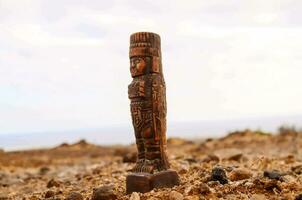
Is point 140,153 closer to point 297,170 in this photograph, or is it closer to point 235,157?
point 297,170

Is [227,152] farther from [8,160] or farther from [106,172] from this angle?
[8,160]

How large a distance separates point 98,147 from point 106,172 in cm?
1574

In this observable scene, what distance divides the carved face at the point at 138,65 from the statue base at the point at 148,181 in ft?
6.63

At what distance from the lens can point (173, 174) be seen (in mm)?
9875

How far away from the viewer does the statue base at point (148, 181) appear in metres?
9.34

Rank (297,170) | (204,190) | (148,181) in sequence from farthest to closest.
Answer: (297,170), (148,181), (204,190)

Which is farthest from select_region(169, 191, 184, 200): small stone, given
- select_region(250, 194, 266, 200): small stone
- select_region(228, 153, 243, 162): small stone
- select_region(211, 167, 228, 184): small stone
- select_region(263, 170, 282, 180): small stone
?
select_region(228, 153, 243, 162): small stone

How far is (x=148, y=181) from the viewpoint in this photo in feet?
30.6

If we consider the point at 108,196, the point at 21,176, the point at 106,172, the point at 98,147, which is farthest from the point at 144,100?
the point at 98,147

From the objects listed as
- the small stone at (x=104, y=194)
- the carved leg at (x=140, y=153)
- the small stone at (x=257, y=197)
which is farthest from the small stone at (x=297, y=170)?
the small stone at (x=104, y=194)

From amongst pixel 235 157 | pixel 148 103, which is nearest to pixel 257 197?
pixel 148 103

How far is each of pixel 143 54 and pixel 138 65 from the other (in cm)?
24

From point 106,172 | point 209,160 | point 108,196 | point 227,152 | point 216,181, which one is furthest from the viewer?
point 227,152

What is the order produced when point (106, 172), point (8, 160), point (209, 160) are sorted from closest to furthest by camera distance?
point (106, 172), point (209, 160), point (8, 160)
